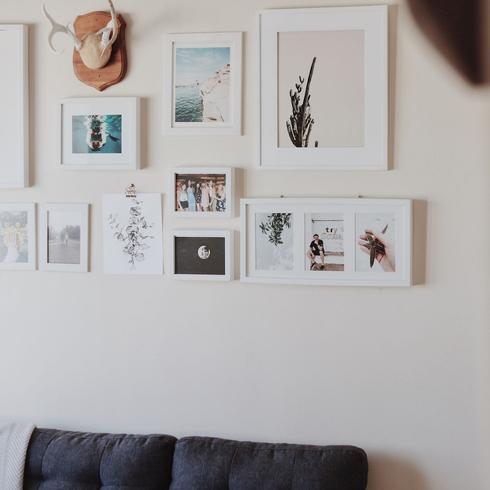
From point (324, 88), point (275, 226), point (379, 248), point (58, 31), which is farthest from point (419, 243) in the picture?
point (58, 31)

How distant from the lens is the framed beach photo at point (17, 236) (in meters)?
2.24

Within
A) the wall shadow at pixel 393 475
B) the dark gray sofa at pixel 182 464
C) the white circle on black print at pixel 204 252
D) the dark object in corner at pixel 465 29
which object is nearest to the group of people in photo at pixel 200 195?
the white circle on black print at pixel 204 252

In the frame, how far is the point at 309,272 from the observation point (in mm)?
2062

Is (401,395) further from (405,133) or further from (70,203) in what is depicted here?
(70,203)

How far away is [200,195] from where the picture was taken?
2117 mm

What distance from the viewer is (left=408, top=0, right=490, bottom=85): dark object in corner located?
0.99m

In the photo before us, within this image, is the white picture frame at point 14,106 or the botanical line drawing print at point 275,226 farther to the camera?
the white picture frame at point 14,106

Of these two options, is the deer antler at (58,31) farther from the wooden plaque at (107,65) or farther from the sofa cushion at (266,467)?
the sofa cushion at (266,467)

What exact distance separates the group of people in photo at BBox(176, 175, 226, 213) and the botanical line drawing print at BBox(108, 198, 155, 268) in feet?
0.41

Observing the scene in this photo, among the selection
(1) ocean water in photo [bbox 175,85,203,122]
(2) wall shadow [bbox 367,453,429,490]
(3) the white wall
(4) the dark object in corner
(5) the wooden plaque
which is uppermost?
(5) the wooden plaque

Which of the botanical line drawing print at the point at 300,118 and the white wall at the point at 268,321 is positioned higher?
the botanical line drawing print at the point at 300,118

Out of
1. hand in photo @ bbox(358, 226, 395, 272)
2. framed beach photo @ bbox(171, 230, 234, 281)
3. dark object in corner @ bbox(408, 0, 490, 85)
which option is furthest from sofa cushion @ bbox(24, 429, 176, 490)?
dark object in corner @ bbox(408, 0, 490, 85)

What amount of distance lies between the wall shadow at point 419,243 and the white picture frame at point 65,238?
1.00 meters

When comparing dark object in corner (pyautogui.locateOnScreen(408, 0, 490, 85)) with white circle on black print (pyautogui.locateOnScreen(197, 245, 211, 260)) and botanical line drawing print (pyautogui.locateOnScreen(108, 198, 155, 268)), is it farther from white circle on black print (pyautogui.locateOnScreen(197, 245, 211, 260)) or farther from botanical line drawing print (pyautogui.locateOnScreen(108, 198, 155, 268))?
botanical line drawing print (pyautogui.locateOnScreen(108, 198, 155, 268))
